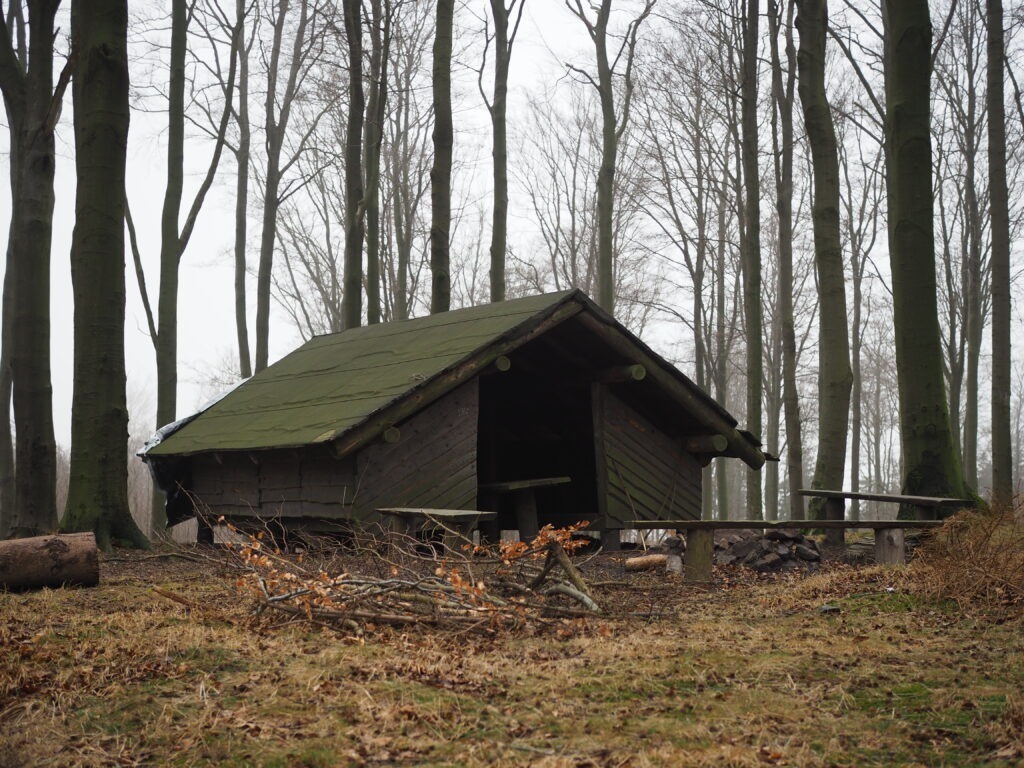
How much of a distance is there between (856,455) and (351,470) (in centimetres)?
2612

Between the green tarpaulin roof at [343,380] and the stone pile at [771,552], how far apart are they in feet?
10.5

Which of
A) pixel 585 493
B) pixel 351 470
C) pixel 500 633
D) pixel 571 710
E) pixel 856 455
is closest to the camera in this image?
pixel 571 710

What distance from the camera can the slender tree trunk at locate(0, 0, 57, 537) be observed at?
11.2 meters

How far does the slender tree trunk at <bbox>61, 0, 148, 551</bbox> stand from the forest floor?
3770 millimetres

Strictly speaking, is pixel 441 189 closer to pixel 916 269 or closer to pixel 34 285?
pixel 34 285

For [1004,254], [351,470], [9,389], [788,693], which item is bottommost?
[788,693]

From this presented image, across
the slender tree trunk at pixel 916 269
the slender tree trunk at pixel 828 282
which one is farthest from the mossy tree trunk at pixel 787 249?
the slender tree trunk at pixel 916 269

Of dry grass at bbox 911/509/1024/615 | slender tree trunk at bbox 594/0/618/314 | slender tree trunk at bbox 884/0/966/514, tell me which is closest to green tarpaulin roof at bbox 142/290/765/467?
slender tree trunk at bbox 884/0/966/514

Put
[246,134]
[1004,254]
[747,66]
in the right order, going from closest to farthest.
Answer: [1004,254] < [747,66] < [246,134]

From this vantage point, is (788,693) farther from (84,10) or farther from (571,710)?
(84,10)

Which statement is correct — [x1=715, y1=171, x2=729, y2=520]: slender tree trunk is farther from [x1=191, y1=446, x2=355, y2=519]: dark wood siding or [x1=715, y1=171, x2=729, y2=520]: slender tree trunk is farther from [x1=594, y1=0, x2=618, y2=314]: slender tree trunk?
[x1=191, y1=446, x2=355, y2=519]: dark wood siding

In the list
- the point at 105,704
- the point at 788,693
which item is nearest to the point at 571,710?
the point at 788,693

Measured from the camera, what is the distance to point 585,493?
1489 centimetres

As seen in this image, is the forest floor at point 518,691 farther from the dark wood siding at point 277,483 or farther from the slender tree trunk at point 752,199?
the slender tree trunk at point 752,199
